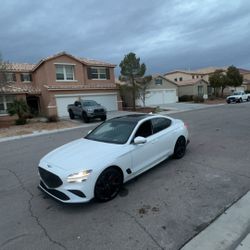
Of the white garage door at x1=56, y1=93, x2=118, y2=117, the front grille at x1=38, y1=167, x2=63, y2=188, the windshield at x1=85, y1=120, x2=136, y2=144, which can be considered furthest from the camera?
the white garage door at x1=56, y1=93, x2=118, y2=117

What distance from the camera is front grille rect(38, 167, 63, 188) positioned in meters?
3.92

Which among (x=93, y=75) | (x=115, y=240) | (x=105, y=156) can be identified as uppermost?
(x=93, y=75)

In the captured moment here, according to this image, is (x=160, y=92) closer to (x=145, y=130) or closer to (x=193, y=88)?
(x=193, y=88)

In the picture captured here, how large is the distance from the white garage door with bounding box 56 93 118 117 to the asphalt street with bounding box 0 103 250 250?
1833cm

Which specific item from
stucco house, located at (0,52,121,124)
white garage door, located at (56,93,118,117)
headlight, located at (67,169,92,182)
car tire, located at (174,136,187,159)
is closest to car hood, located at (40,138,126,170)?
headlight, located at (67,169,92,182)

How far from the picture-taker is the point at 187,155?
672cm

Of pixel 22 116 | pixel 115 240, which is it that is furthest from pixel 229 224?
pixel 22 116

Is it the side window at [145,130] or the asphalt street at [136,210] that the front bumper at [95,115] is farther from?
the side window at [145,130]

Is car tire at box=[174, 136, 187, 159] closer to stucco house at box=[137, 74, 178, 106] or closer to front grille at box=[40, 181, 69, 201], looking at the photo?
front grille at box=[40, 181, 69, 201]

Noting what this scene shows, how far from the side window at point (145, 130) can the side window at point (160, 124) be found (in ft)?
0.58

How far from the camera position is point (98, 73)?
27688mm

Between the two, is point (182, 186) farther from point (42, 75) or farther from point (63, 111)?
point (42, 75)

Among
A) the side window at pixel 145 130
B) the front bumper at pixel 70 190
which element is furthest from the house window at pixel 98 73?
the front bumper at pixel 70 190

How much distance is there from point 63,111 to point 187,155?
1954cm
